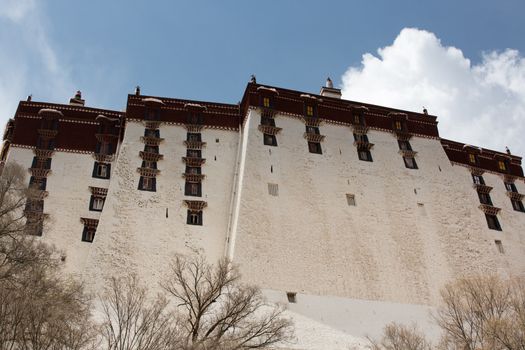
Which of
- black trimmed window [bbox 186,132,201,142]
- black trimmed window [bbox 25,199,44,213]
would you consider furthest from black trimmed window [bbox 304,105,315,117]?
black trimmed window [bbox 25,199,44,213]

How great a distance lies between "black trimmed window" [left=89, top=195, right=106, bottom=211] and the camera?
103 feet

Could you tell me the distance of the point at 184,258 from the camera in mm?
28500

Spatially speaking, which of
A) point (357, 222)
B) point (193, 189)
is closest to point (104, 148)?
point (193, 189)

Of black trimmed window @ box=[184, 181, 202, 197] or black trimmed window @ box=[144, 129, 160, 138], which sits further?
black trimmed window @ box=[144, 129, 160, 138]

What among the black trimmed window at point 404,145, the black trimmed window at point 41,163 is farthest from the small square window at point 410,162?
the black trimmed window at point 41,163

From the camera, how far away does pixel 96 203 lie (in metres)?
31.8

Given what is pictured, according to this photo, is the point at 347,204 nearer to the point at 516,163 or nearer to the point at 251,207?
the point at 251,207

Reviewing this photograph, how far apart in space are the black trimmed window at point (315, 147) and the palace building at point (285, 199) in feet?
0.32

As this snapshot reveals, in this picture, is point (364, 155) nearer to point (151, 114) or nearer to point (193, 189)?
point (193, 189)

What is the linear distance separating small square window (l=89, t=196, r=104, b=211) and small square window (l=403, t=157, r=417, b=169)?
19.9 metres

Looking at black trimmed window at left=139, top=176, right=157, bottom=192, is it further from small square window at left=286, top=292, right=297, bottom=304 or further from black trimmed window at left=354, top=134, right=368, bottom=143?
black trimmed window at left=354, top=134, right=368, bottom=143

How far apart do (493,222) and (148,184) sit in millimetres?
23107

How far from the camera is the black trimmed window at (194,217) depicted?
100ft

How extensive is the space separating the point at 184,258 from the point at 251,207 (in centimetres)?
474
